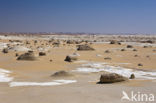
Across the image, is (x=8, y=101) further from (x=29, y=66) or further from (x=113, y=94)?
(x=29, y=66)

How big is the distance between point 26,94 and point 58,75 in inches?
188

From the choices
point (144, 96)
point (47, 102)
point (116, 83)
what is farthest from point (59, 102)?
point (116, 83)

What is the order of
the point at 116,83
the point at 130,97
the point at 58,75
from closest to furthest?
the point at 130,97 < the point at 116,83 < the point at 58,75

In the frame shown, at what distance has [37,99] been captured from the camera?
682 cm

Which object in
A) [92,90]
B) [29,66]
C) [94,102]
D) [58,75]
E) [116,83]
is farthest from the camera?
[29,66]

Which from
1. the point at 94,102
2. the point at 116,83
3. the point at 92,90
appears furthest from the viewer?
the point at 116,83

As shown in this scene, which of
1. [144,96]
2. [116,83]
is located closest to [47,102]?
[144,96]

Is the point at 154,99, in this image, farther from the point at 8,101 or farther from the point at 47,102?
the point at 8,101

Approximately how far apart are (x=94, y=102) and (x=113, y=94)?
1.13 m

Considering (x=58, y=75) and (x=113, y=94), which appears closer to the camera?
(x=113, y=94)

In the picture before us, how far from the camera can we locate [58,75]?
483 inches

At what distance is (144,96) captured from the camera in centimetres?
682

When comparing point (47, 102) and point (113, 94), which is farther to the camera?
point (113, 94)

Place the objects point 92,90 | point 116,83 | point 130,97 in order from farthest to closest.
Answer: point 116,83
point 92,90
point 130,97
